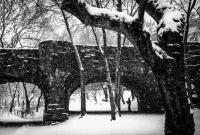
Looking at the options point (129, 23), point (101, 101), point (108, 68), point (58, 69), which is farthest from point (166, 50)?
point (101, 101)

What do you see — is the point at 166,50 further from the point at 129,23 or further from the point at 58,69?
the point at 58,69

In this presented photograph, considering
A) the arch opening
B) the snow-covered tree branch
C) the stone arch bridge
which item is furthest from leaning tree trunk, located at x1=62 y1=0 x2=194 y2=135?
the arch opening

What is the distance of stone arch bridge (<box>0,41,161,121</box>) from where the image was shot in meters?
12.5

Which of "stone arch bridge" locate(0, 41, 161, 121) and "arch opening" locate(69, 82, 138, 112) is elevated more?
"stone arch bridge" locate(0, 41, 161, 121)

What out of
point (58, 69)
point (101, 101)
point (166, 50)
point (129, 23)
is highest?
point (129, 23)

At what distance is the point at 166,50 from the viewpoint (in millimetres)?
4832

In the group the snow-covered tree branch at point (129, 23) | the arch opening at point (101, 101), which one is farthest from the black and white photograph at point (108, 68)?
the arch opening at point (101, 101)

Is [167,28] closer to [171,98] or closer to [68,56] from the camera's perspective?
[171,98]

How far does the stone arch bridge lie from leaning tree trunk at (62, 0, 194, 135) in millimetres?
8143

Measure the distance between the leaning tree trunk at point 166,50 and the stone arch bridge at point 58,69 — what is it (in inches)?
321

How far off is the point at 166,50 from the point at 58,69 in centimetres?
873

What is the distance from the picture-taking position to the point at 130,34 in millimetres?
4797

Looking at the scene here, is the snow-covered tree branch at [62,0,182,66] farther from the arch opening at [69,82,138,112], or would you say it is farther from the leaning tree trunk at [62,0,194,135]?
the arch opening at [69,82,138,112]

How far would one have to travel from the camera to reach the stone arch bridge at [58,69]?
12.5 m
